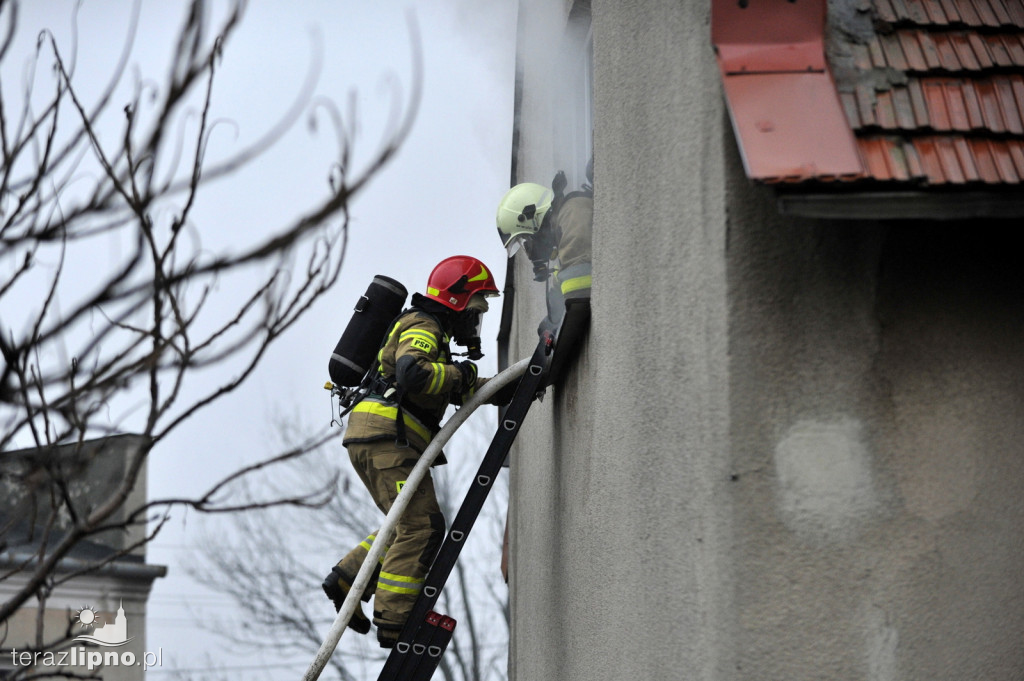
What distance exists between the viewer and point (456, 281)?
19.8 ft

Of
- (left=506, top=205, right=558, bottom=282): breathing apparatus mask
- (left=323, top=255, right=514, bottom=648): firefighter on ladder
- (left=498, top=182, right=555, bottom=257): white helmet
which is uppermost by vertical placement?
(left=498, top=182, right=555, bottom=257): white helmet

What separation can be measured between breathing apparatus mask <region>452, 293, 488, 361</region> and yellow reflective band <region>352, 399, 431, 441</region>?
447 mm

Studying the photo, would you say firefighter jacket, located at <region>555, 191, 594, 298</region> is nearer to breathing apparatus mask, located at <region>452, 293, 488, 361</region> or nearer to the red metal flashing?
breathing apparatus mask, located at <region>452, 293, 488, 361</region>

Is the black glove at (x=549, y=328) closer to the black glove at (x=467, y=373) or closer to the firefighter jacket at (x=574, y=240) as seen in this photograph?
the firefighter jacket at (x=574, y=240)

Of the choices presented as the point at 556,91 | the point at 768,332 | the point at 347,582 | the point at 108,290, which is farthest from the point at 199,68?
the point at 556,91

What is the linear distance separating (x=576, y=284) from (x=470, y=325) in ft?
3.96

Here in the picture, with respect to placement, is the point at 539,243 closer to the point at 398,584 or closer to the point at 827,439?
the point at 398,584

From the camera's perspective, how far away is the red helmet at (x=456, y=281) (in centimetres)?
604

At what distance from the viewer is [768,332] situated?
A: 305 cm

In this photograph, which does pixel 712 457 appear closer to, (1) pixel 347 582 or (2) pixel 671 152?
(2) pixel 671 152

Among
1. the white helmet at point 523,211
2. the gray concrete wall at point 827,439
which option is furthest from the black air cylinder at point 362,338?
the gray concrete wall at point 827,439

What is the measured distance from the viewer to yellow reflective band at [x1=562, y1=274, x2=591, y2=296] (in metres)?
5.06

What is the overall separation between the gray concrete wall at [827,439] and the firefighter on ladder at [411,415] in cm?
226

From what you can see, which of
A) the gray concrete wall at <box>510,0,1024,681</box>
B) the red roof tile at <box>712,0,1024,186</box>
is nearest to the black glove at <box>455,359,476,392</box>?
the gray concrete wall at <box>510,0,1024,681</box>
